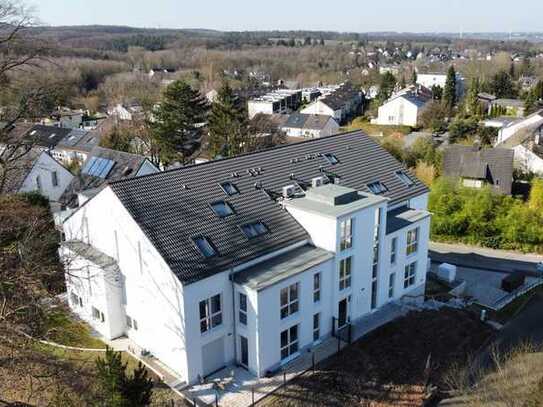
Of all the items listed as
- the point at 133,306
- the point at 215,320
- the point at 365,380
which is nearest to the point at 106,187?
the point at 133,306

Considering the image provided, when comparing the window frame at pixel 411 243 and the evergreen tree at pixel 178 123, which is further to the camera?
the evergreen tree at pixel 178 123

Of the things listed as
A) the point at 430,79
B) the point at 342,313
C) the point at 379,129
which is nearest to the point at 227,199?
the point at 342,313

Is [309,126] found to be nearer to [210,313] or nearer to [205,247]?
[205,247]

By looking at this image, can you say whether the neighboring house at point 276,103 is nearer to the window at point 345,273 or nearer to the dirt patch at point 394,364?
the window at point 345,273

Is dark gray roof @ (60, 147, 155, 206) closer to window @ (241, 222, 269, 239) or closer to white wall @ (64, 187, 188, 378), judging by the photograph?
white wall @ (64, 187, 188, 378)

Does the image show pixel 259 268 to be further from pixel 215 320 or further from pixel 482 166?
pixel 482 166

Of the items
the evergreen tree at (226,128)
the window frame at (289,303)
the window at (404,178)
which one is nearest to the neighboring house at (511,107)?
the evergreen tree at (226,128)

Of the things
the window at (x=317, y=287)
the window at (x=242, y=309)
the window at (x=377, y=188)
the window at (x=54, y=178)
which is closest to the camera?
the window at (x=242, y=309)
